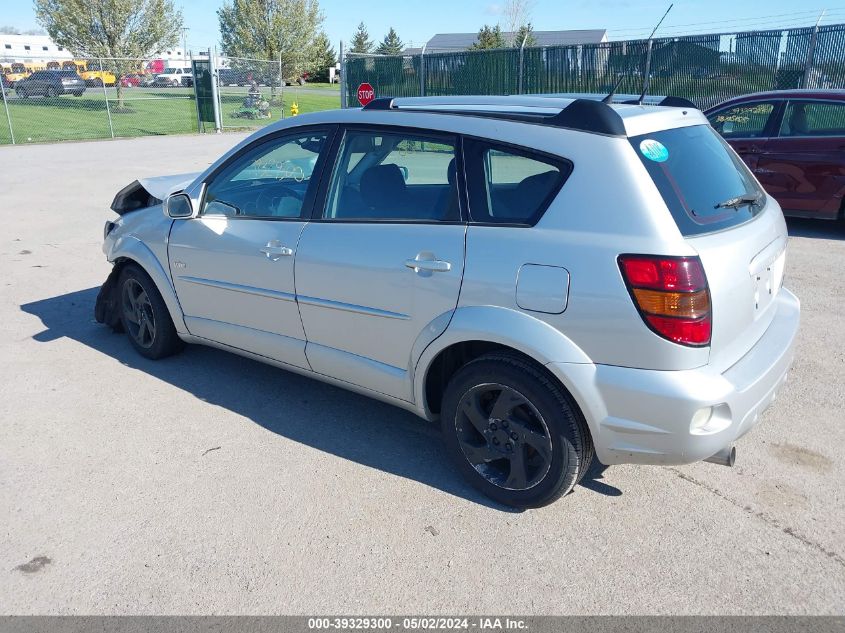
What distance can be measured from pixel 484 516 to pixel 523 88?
15.7 metres

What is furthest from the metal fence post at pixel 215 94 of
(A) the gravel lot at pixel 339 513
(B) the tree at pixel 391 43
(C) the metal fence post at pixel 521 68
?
(B) the tree at pixel 391 43

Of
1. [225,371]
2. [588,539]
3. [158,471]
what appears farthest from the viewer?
[225,371]

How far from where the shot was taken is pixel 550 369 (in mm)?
2926

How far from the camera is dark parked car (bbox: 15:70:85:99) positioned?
29609 millimetres

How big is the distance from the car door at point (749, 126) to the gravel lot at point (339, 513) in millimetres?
4424

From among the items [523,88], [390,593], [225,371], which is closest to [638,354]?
[390,593]

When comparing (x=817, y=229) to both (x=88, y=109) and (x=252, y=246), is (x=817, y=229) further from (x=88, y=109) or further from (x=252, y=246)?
(x=88, y=109)

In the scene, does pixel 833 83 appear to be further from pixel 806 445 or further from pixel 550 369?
pixel 550 369

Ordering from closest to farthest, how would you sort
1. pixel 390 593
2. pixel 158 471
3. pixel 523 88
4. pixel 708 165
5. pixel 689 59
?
pixel 390 593 → pixel 708 165 → pixel 158 471 → pixel 689 59 → pixel 523 88

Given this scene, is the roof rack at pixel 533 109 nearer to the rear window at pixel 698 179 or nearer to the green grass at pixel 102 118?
the rear window at pixel 698 179

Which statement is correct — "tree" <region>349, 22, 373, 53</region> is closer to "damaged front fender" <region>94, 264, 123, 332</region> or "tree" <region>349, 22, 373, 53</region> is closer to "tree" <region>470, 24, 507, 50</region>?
"tree" <region>470, 24, 507, 50</region>

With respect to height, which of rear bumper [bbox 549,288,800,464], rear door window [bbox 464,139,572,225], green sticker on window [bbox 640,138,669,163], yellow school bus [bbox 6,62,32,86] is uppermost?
yellow school bus [bbox 6,62,32,86]

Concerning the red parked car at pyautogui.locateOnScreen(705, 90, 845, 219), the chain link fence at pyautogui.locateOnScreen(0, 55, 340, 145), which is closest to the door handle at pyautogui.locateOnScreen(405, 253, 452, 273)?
the red parked car at pyautogui.locateOnScreen(705, 90, 845, 219)

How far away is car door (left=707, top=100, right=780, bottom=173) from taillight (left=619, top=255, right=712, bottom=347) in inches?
259
